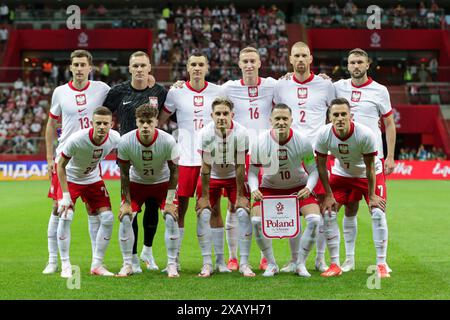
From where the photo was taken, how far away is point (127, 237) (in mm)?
8023

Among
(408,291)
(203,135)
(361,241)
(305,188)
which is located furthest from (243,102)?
(361,241)

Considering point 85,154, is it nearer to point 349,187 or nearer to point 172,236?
point 172,236

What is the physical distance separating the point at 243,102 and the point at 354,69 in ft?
4.43

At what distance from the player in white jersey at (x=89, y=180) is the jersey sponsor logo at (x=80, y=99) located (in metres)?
0.56

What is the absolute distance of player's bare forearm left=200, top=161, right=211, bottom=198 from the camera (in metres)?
7.96

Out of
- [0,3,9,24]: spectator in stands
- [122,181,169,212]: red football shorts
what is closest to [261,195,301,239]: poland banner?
[122,181,169,212]: red football shorts

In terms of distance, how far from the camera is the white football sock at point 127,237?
7988mm

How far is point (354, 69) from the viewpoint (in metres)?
8.38

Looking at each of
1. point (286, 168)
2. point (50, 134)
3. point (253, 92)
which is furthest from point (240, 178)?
point (50, 134)

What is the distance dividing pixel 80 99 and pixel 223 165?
72.9 inches

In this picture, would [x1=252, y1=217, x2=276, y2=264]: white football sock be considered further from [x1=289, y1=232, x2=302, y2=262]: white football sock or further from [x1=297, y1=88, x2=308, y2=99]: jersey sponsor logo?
[x1=297, y1=88, x2=308, y2=99]: jersey sponsor logo

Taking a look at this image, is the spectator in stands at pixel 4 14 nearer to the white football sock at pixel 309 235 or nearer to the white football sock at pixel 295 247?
the white football sock at pixel 295 247

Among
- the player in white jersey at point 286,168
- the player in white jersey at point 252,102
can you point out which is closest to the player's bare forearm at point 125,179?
the player in white jersey at point 286,168

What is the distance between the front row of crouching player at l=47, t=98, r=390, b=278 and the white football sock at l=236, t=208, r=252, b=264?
0.04 ft
